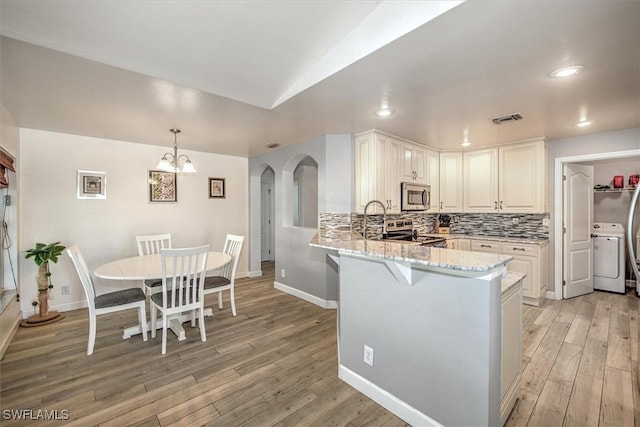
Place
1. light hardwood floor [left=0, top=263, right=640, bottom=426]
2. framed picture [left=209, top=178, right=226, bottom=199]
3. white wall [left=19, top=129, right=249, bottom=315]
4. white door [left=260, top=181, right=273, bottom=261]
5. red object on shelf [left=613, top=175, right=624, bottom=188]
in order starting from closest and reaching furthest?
light hardwood floor [left=0, top=263, right=640, bottom=426]
white wall [left=19, top=129, right=249, bottom=315]
red object on shelf [left=613, top=175, right=624, bottom=188]
framed picture [left=209, top=178, right=226, bottom=199]
white door [left=260, top=181, right=273, bottom=261]

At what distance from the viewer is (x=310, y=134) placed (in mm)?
3797

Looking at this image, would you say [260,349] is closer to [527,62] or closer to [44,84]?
[44,84]

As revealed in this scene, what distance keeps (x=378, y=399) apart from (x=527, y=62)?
8.29ft

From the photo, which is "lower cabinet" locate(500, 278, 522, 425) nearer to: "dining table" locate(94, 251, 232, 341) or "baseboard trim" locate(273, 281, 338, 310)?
"baseboard trim" locate(273, 281, 338, 310)

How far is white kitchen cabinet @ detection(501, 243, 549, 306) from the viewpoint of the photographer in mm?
3857

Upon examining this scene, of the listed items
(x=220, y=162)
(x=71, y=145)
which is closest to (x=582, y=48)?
(x=220, y=162)

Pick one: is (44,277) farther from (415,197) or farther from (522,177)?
(522,177)

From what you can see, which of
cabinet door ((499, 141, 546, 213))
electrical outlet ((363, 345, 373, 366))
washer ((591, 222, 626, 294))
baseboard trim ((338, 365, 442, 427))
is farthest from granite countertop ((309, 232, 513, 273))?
washer ((591, 222, 626, 294))

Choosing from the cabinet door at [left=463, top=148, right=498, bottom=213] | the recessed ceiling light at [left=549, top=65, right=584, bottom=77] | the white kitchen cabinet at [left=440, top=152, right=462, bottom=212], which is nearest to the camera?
the recessed ceiling light at [left=549, top=65, right=584, bottom=77]

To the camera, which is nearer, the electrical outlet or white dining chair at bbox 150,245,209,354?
the electrical outlet

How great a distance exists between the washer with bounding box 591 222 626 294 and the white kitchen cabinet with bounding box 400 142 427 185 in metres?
2.98

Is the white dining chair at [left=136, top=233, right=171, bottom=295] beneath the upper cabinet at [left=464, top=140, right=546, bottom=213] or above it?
beneath

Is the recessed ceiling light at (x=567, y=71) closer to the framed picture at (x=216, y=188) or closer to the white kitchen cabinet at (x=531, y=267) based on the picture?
the white kitchen cabinet at (x=531, y=267)

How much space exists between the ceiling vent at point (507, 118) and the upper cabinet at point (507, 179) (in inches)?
50.4
